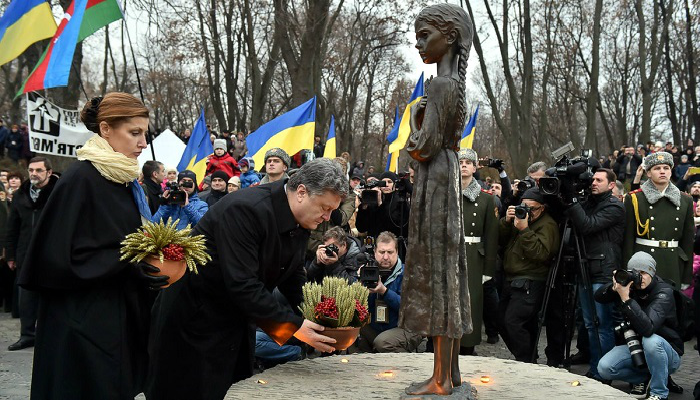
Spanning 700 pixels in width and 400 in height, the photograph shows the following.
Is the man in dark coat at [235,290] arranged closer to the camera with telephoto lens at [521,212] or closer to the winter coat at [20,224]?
the camera with telephoto lens at [521,212]

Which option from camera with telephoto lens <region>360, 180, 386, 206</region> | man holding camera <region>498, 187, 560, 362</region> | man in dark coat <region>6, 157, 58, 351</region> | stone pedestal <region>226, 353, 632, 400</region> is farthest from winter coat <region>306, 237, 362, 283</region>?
man in dark coat <region>6, 157, 58, 351</region>

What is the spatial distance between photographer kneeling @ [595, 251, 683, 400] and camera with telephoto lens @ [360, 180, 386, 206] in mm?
2833

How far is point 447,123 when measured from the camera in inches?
139

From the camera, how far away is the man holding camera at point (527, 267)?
714 centimetres

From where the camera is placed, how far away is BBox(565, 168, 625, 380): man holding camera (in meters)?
7.09

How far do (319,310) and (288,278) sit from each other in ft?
1.85

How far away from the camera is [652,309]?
6277 mm

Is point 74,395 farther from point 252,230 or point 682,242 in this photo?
point 682,242

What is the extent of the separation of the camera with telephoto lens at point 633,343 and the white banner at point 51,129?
7.19m

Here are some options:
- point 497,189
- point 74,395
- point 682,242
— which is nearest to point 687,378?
point 682,242

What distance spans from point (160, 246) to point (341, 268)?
4.22 m

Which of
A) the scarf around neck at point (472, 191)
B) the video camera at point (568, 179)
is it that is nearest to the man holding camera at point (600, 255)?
the video camera at point (568, 179)

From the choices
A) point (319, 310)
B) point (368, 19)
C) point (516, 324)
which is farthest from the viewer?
point (368, 19)

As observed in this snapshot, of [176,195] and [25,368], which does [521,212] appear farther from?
[25,368]
